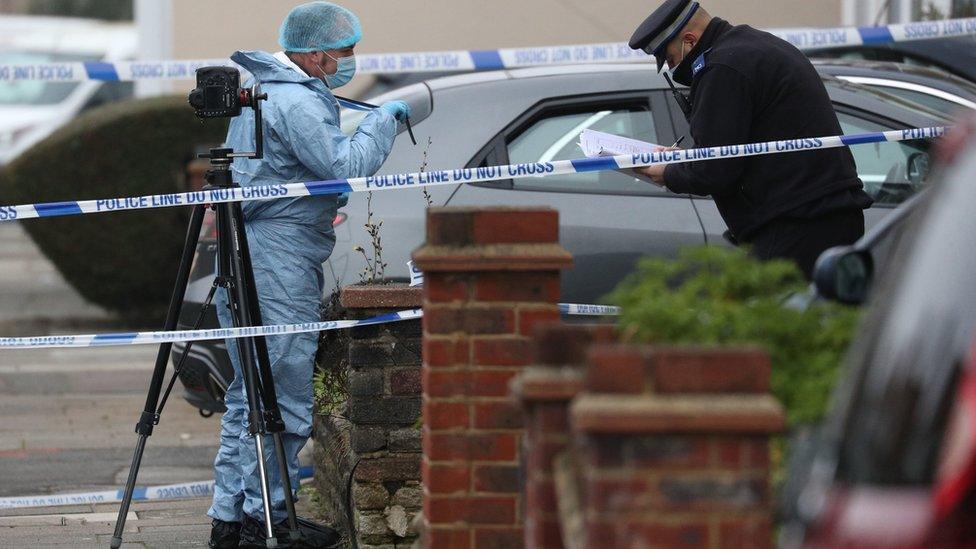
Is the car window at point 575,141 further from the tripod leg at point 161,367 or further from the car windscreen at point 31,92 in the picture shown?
the car windscreen at point 31,92

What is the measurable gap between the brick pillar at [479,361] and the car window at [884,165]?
266cm

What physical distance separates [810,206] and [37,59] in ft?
68.2

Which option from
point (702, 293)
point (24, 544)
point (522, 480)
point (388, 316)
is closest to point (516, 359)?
point (522, 480)

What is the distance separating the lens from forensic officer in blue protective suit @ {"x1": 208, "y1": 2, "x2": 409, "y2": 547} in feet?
16.2

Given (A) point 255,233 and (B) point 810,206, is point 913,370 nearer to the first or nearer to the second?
(B) point 810,206

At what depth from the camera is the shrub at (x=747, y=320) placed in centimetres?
282

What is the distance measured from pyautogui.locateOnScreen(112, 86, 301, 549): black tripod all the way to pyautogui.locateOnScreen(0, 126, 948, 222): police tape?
80mm

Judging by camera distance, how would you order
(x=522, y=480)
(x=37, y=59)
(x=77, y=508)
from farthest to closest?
1. (x=37, y=59)
2. (x=77, y=508)
3. (x=522, y=480)

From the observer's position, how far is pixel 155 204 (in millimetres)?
5109

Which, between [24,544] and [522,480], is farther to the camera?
[24,544]

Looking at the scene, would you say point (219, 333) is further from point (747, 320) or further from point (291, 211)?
point (747, 320)

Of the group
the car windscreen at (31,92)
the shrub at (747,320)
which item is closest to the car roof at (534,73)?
the shrub at (747,320)

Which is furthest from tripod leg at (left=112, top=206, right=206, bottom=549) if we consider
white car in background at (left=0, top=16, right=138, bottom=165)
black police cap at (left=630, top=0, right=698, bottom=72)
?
white car in background at (left=0, top=16, right=138, bottom=165)

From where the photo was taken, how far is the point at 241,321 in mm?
4891
